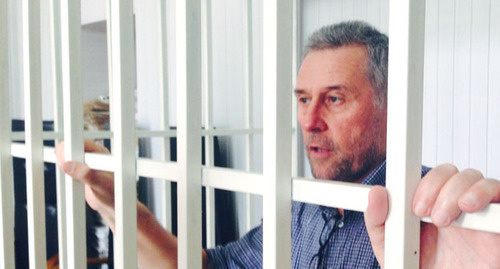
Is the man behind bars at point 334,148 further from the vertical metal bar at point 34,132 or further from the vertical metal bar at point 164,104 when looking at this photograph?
the vertical metal bar at point 164,104

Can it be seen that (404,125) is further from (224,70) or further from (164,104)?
(224,70)

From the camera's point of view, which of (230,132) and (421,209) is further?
(230,132)

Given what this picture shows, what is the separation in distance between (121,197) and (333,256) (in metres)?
0.63

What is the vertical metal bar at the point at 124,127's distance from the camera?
61 centimetres

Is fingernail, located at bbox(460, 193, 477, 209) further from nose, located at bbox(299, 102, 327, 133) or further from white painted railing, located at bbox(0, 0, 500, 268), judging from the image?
nose, located at bbox(299, 102, 327, 133)

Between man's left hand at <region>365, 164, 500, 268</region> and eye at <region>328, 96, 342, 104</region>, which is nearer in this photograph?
man's left hand at <region>365, 164, 500, 268</region>

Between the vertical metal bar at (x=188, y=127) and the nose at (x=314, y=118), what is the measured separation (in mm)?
802

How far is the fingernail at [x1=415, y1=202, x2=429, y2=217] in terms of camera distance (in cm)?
37

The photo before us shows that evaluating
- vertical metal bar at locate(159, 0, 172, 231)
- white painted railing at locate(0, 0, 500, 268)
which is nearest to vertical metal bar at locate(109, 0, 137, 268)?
white painted railing at locate(0, 0, 500, 268)

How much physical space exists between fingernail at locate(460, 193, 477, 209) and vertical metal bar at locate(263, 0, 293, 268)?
156 mm

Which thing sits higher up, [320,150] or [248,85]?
[248,85]

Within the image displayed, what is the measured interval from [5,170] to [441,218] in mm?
805

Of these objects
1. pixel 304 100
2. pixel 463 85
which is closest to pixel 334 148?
pixel 304 100

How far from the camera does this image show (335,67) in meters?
1.29
